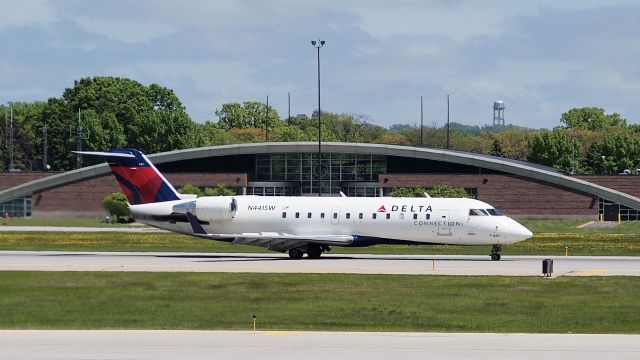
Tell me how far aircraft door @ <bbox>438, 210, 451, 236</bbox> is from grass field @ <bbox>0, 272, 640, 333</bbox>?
10620 mm

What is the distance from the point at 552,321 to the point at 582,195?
80541 mm

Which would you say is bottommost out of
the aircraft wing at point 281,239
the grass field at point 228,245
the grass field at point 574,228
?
the grass field at point 228,245

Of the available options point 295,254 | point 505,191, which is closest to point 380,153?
point 505,191

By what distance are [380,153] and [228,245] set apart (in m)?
44.8

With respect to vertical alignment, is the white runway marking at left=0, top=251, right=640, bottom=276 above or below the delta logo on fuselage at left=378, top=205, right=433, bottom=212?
below

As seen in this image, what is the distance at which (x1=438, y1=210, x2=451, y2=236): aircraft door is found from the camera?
188ft

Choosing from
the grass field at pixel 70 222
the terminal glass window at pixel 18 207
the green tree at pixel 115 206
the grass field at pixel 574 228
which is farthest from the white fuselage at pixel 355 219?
the terminal glass window at pixel 18 207

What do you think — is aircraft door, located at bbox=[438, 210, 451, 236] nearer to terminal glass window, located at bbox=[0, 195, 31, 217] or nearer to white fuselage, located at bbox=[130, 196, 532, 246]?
white fuselage, located at bbox=[130, 196, 532, 246]

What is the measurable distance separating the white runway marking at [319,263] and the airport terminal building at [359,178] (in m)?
50.5

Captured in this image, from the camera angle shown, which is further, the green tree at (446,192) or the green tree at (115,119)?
the green tree at (115,119)

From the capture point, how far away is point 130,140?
17375cm

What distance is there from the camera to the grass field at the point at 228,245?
216 ft

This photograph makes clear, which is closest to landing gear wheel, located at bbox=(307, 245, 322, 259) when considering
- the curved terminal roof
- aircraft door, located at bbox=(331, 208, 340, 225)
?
aircraft door, located at bbox=(331, 208, 340, 225)

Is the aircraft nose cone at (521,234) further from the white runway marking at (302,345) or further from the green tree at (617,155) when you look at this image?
the green tree at (617,155)
